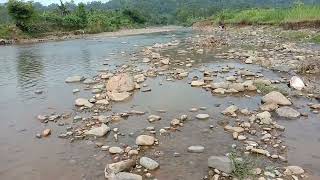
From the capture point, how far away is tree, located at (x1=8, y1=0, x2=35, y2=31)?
4162cm

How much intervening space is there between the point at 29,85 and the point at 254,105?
8235mm

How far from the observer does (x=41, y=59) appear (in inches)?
814

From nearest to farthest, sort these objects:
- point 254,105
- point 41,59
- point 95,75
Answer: point 254,105 → point 95,75 → point 41,59

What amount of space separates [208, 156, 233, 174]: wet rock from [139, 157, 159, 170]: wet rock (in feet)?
2.95

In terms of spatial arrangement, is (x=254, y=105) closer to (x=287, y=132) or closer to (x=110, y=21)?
(x=287, y=132)

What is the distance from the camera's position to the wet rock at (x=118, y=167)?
563 centimetres

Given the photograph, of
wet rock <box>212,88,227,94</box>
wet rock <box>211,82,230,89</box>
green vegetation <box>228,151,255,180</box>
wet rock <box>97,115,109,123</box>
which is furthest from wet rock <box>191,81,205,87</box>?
green vegetation <box>228,151,255,180</box>

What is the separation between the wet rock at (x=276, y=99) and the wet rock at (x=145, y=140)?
3647 mm

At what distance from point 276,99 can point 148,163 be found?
4477mm

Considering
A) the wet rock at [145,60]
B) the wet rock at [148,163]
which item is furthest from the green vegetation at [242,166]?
the wet rock at [145,60]

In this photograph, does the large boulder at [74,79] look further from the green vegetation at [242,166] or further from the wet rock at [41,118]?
the green vegetation at [242,166]

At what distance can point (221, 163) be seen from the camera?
18.5ft

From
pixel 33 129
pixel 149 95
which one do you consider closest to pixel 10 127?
pixel 33 129

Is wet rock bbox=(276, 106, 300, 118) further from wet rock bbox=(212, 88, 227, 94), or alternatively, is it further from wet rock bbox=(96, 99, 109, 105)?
wet rock bbox=(96, 99, 109, 105)
